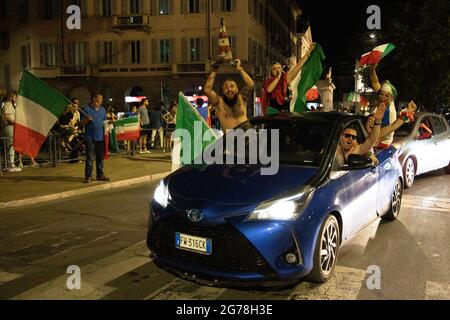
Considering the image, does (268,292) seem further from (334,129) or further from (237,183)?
(334,129)

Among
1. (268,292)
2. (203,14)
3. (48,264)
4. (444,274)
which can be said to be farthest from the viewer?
(203,14)

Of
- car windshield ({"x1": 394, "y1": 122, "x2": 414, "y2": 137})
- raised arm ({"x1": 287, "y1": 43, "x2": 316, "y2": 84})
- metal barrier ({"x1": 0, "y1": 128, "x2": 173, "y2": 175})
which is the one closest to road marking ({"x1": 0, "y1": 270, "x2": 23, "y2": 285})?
raised arm ({"x1": 287, "y1": 43, "x2": 316, "y2": 84})

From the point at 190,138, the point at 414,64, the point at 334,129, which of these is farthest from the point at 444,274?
the point at 414,64

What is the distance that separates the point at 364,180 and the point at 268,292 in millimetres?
1955

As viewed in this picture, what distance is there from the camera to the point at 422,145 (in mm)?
10945

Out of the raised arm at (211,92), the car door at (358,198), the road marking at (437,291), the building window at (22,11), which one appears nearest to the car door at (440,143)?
the car door at (358,198)

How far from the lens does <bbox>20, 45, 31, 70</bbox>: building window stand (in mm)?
42688

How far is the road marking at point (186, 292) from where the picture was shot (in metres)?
4.53

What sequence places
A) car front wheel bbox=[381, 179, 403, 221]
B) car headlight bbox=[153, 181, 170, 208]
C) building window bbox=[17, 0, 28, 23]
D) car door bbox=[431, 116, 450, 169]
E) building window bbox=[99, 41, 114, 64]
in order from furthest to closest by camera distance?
1. building window bbox=[17, 0, 28, 23]
2. building window bbox=[99, 41, 114, 64]
3. car door bbox=[431, 116, 450, 169]
4. car front wheel bbox=[381, 179, 403, 221]
5. car headlight bbox=[153, 181, 170, 208]

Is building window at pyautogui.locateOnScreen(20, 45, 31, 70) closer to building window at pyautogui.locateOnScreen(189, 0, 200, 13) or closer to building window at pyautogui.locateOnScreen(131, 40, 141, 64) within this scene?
building window at pyautogui.locateOnScreen(131, 40, 141, 64)

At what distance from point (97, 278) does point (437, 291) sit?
322 cm

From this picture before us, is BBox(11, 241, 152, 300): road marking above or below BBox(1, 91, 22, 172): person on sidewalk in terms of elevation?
below

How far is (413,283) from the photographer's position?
4.93 metres

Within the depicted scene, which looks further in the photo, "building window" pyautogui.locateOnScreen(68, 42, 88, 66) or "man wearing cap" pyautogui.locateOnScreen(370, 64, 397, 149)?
"building window" pyautogui.locateOnScreen(68, 42, 88, 66)
